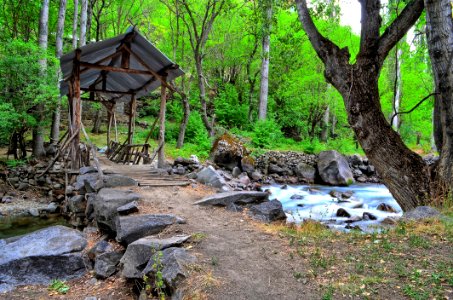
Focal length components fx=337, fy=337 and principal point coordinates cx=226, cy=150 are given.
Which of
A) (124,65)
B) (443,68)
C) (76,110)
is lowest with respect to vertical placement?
(76,110)

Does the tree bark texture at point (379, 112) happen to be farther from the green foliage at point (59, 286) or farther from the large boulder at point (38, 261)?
the green foliage at point (59, 286)

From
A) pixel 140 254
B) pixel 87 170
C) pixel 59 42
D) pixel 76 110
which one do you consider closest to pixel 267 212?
pixel 140 254

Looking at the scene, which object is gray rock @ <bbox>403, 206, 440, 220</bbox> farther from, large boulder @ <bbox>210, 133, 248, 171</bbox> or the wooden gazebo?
large boulder @ <bbox>210, 133, 248, 171</bbox>

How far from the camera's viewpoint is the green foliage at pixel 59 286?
16.7 ft

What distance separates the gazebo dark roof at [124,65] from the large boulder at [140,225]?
5.21 metres

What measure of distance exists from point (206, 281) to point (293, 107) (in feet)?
67.5

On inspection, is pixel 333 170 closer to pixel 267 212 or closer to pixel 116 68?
pixel 267 212

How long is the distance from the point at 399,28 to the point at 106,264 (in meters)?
6.86

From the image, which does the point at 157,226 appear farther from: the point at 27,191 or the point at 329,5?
the point at 27,191

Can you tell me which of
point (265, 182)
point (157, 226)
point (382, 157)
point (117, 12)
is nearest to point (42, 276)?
point (157, 226)

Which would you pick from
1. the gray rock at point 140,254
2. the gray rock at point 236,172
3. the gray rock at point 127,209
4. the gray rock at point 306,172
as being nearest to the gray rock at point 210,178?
the gray rock at point 127,209

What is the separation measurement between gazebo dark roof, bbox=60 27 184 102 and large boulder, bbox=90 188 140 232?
12.9 feet

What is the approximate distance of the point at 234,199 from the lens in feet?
23.6

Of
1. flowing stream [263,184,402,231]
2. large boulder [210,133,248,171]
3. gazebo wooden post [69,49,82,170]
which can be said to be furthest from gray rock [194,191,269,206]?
large boulder [210,133,248,171]
